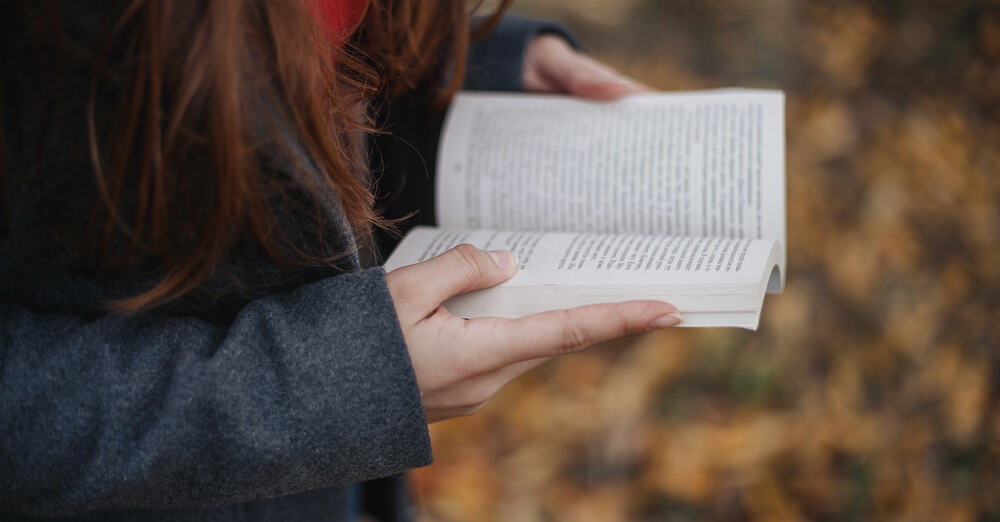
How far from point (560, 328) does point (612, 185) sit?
0.30m

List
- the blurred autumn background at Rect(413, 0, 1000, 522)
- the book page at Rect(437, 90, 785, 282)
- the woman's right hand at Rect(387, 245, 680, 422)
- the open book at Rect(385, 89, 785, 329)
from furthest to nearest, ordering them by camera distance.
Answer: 1. the blurred autumn background at Rect(413, 0, 1000, 522)
2. the book page at Rect(437, 90, 785, 282)
3. the open book at Rect(385, 89, 785, 329)
4. the woman's right hand at Rect(387, 245, 680, 422)

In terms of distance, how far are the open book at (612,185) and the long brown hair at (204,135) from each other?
216mm

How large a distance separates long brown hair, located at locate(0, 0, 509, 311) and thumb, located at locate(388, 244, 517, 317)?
2.9 inches

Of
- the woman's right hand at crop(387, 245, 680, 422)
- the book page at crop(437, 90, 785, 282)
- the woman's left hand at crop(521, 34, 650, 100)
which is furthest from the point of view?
the woman's left hand at crop(521, 34, 650, 100)

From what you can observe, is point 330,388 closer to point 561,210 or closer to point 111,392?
point 111,392

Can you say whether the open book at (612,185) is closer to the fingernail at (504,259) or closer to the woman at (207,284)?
the fingernail at (504,259)

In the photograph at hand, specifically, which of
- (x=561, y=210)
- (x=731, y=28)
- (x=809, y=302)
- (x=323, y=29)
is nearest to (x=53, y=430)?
(x=323, y=29)

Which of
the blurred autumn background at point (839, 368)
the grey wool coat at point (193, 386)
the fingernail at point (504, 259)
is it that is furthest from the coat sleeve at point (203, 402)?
the blurred autumn background at point (839, 368)

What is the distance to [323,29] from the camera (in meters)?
0.69

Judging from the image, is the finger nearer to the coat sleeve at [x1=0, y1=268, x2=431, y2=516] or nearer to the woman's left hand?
the coat sleeve at [x1=0, y1=268, x2=431, y2=516]

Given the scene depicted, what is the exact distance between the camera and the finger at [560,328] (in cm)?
72

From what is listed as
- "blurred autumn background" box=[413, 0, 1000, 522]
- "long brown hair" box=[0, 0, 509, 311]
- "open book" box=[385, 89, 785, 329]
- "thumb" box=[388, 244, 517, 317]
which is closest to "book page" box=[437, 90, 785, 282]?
"open book" box=[385, 89, 785, 329]

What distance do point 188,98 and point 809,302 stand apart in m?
1.77

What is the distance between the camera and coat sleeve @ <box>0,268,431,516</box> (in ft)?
2.08
